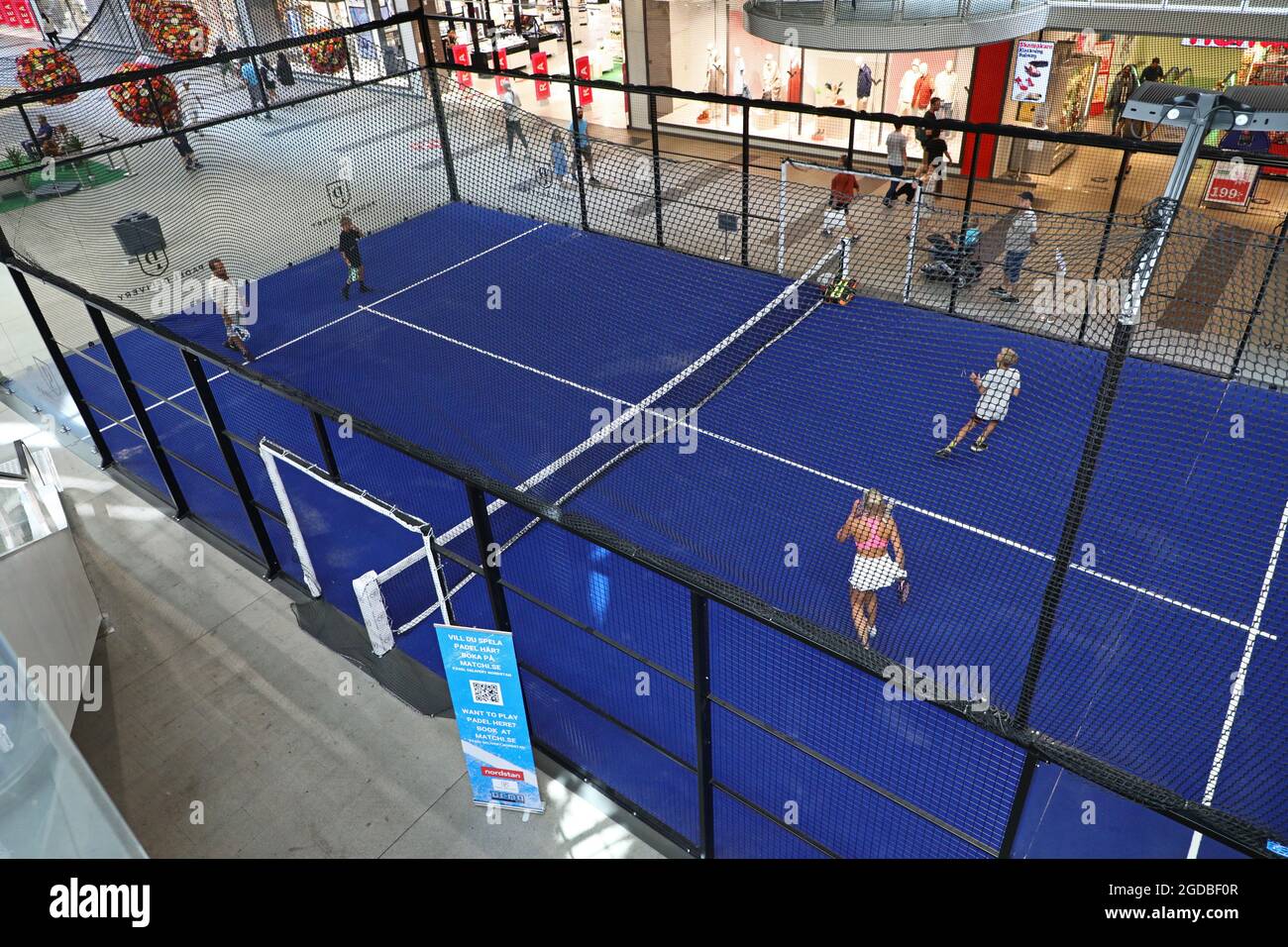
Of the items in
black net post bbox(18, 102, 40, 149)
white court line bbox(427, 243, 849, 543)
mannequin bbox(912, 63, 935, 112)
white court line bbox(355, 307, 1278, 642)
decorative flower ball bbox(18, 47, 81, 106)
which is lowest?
white court line bbox(355, 307, 1278, 642)

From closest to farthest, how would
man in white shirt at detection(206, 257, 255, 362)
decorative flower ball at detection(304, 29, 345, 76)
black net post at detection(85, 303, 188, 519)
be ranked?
1. black net post at detection(85, 303, 188, 519)
2. man in white shirt at detection(206, 257, 255, 362)
3. decorative flower ball at detection(304, 29, 345, 76)

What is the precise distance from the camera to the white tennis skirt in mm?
6066

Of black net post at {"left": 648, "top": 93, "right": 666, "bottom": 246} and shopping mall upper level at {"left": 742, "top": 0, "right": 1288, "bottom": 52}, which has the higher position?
shopping mall upper level at {"left": 742, "top": 0, "right": 1288, "bottom": 52}

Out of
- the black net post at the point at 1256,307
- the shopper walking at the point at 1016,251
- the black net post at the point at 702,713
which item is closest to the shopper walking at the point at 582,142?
the shopper walking at the point at 1016,251

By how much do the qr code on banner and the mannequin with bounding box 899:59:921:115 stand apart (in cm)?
1446

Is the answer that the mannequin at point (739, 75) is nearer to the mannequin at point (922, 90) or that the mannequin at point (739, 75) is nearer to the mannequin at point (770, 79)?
the mannequin at point (770, 79)

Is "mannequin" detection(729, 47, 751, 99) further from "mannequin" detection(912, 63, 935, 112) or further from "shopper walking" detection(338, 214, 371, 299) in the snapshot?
"shopper walking" detection(338, 214, 371, 299)

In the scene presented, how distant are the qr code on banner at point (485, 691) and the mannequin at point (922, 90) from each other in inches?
550

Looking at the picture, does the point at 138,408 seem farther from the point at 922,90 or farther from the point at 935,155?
the point at 922,90

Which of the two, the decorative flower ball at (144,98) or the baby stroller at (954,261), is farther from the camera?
the decorative flower ball at (144,98)

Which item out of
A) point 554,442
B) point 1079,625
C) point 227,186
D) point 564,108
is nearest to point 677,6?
point 564,108

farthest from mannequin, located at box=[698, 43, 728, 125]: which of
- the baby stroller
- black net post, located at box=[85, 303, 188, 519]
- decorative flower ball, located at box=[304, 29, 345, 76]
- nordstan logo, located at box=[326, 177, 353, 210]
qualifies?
black net post, located at box=[85, 303, 188, 519]
